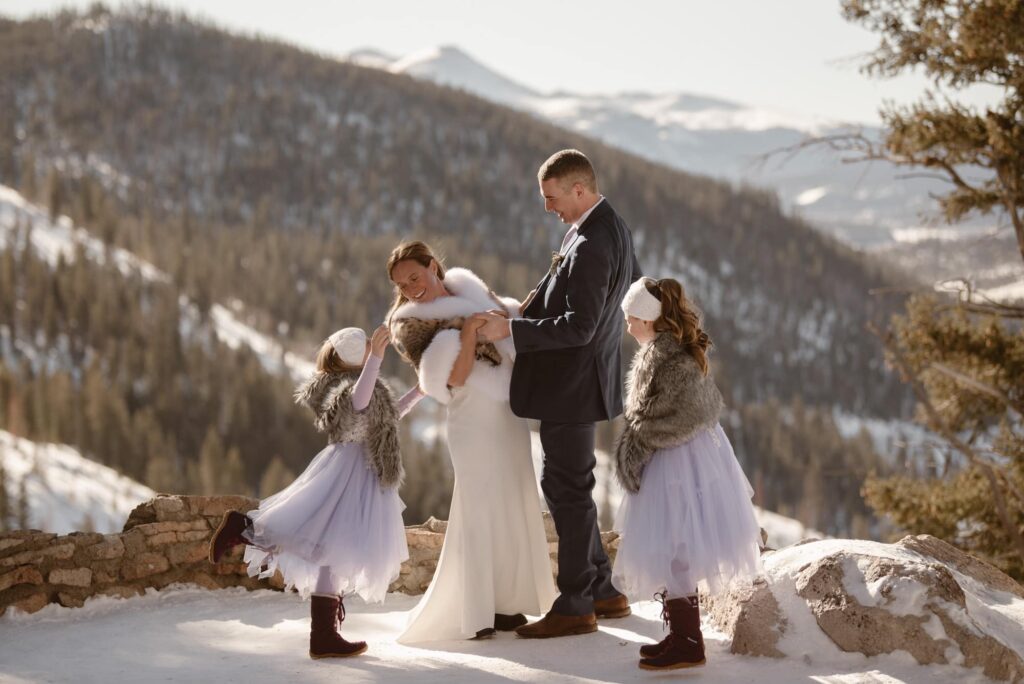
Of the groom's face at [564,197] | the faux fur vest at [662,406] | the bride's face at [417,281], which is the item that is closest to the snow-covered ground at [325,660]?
the faux fur vest at [662,406]

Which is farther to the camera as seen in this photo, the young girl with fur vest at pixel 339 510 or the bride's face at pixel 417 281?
the bride's face at pixel 417 281

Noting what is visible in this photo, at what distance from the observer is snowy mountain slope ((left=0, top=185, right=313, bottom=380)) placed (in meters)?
85.3

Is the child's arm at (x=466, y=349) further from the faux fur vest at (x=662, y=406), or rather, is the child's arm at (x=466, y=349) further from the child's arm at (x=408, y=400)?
the faux fur vest at (x=662, y=406)

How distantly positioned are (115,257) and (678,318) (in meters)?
97.7

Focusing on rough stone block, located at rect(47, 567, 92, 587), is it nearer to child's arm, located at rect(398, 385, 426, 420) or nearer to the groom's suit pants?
child's arm, located at rect(398, 385, 426, 420)

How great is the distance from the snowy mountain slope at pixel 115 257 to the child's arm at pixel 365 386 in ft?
254

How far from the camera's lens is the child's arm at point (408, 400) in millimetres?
4734

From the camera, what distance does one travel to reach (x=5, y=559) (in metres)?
5.62

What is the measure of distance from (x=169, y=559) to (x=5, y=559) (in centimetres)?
88

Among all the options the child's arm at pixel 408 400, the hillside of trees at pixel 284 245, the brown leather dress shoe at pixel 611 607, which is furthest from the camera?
the hillside of trees at pixel 284 245

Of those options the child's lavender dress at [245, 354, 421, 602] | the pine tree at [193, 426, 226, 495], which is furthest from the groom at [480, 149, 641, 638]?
the pine tree at [193, 426, 226, 495]

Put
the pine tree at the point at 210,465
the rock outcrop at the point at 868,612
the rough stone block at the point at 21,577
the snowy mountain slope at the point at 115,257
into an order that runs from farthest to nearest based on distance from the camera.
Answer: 1. the snowy mountain slope at the point at 115,257
2. the pine tree at the point at 210,465
3. the rough stone block at the point at 21,577
4. the rock outcrop at the point at 868,612

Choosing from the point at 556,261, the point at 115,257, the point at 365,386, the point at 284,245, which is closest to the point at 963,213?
the point at 556,261

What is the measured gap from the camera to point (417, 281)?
4590 millimetres
